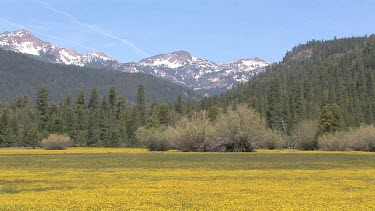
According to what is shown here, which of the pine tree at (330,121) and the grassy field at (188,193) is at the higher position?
the pine tree at (330,121)

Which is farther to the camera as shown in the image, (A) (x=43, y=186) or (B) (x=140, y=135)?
(B) (x=140, y=135)

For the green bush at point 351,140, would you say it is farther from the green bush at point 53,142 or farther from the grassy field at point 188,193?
the grassy field at point 188,193

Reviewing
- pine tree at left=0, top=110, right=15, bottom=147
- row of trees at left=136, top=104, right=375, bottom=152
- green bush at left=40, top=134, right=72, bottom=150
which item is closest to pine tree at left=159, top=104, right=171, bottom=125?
row of trees at left=136, top=104, right=375, bottom=152

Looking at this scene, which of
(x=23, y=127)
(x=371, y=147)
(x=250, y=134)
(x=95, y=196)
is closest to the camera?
(x=95, y=196)

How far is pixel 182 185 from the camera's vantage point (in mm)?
35531

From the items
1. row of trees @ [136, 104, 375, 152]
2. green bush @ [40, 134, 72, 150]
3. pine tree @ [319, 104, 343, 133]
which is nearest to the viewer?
row of trees @ [136, 104, 375, 152]

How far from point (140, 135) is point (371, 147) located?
6725cm

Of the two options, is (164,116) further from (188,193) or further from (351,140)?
(188,193)

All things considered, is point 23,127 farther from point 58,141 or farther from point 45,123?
point 58,141

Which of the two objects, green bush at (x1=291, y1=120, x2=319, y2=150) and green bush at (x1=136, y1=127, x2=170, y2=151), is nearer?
green bush at (x1=136, y1=127, x2=170, y2=151)

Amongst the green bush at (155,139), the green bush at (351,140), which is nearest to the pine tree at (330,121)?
the green bush at (351,140)

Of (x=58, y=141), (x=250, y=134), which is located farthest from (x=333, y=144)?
(x=58, y=141)

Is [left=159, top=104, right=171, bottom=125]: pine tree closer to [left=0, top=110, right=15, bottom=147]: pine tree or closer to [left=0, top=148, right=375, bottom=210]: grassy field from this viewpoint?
[left=0, top=110, right=15, bottom=147]: pine tree

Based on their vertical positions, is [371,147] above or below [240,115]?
below
